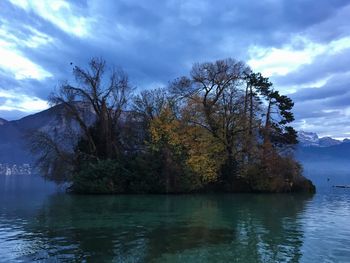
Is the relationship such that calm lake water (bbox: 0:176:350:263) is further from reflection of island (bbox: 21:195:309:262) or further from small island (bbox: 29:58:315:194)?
small island (bbox: 29:58:315:194)

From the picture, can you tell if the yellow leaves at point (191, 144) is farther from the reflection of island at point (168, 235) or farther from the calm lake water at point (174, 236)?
the calm lake water at point (174, 236)

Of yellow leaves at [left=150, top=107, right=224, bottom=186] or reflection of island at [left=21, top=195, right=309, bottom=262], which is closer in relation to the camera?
reflection of island at [left=21, top=195, right=309, bottom=262]

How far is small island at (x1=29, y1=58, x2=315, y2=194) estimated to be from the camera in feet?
156

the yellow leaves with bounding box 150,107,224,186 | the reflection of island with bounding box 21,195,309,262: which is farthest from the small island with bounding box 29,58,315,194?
the reflection of island with bounding box 21,195,309,262

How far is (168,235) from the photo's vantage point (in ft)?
62.4

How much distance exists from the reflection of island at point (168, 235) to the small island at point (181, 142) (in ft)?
56.9

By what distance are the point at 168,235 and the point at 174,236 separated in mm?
402

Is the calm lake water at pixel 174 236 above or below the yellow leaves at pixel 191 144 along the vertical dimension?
below

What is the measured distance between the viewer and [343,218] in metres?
26.2

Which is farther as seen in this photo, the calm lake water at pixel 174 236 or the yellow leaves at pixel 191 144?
the yellow leaves at pixel 191 144

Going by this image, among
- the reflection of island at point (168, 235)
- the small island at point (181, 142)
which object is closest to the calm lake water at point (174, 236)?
the reflection of island at point (168, 235)

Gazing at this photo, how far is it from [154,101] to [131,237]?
39.5 metres

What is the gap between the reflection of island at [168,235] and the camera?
1484 centimetres

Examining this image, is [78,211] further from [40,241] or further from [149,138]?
[149,138]
